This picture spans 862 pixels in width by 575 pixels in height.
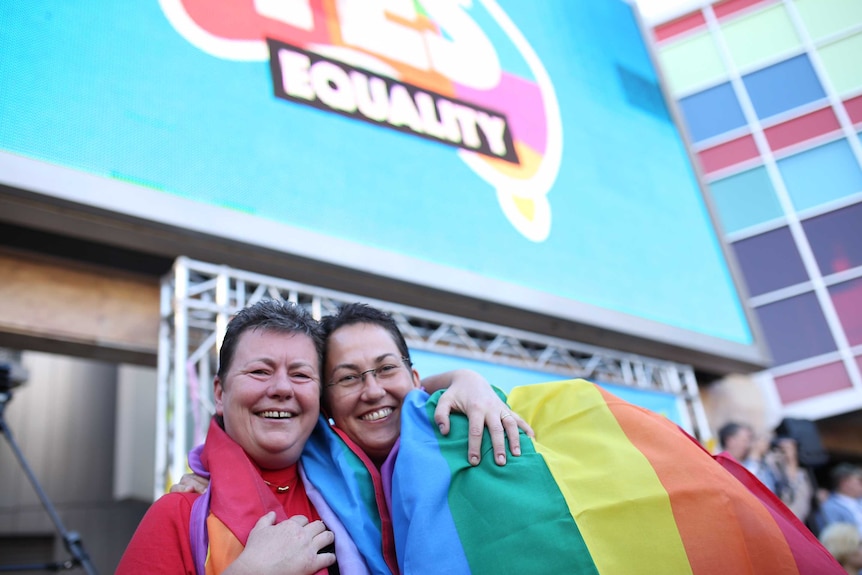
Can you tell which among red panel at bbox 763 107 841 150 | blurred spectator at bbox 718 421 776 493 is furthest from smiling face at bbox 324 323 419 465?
red panel at bbox 763 107 841 150

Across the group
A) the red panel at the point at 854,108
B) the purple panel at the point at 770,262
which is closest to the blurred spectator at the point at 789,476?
the purple panel at the point at 770,262

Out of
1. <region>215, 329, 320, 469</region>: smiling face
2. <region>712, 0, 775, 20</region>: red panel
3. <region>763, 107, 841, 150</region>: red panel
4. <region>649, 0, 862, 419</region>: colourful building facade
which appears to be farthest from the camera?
<region>712, 0, 775, 20</region>: red panel

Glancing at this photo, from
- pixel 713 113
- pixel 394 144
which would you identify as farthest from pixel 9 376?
pixel 713 113

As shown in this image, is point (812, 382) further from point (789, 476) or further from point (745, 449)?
point (745, 449)

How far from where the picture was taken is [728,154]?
9109mm

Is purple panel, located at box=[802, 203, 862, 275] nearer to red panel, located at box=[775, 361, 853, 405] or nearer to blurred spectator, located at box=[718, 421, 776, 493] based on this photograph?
red panel, located at box=[775, 361, 853, 405]

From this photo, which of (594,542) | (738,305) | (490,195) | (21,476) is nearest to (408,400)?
(594,542)

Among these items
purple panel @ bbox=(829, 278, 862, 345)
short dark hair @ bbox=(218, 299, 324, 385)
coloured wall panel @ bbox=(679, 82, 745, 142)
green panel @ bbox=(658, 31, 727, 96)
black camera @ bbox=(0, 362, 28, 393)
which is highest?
green panel @ bbox=(658, 31, 727, 96)

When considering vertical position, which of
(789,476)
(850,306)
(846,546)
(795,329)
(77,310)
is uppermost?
(850,306)

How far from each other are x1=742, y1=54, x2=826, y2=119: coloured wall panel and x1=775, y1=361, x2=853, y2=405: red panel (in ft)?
10.1

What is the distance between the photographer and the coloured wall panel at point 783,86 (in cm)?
891

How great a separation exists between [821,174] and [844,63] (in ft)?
4.47

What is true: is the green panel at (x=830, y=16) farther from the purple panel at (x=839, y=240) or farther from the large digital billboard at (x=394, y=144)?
the large digital billboard at (x=394, y=144)

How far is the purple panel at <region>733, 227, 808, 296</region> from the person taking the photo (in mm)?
8461
